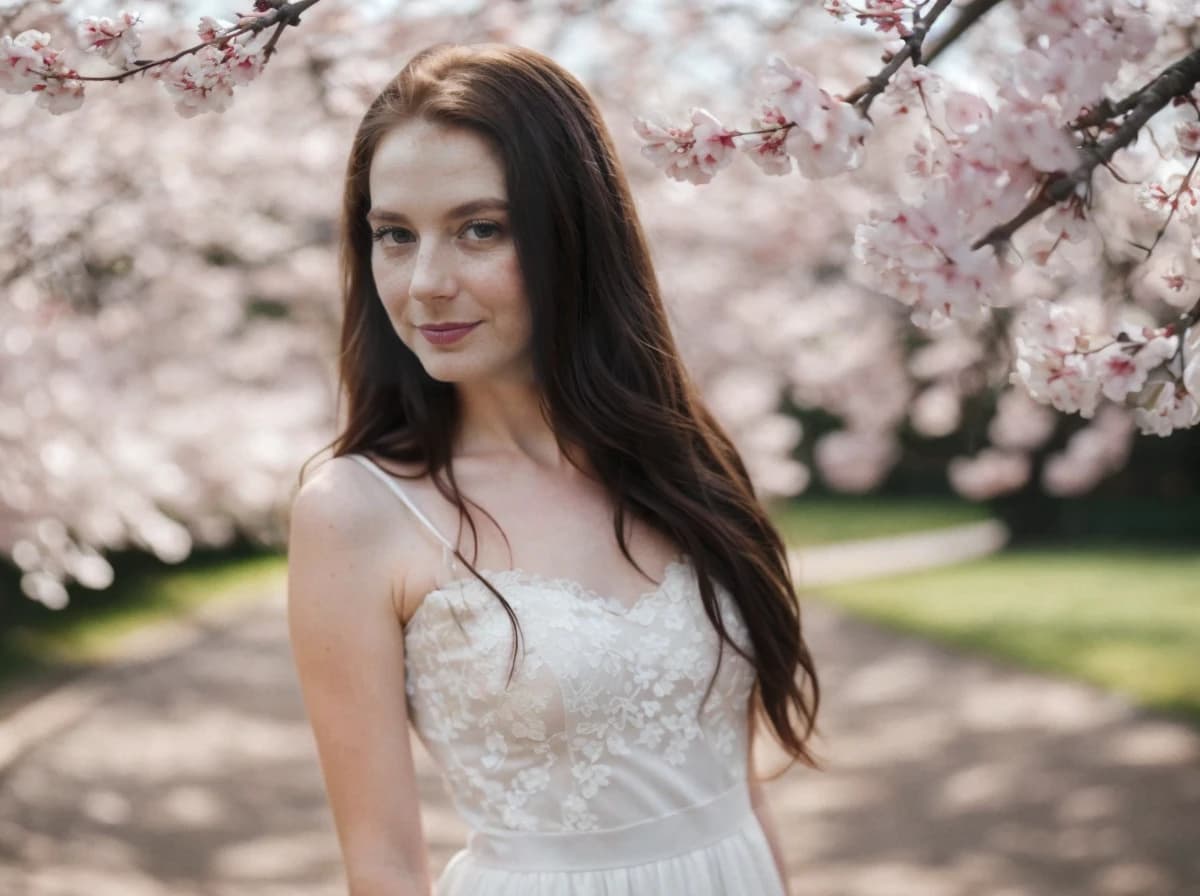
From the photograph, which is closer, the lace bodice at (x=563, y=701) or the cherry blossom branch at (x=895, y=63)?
the cherry blossom branch at (x=895, y=63)

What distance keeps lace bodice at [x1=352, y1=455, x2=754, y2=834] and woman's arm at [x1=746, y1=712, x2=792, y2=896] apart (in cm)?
18

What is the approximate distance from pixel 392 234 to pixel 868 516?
1514 centimetres

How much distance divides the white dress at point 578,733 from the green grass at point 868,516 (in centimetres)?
1254

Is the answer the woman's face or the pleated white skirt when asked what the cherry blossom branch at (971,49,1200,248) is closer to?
the woman's face

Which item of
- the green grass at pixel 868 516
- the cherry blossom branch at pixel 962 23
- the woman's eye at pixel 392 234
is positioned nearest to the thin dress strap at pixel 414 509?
the woman's eye at pixel 392 234

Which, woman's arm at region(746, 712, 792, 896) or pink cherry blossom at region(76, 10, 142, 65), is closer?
pink cherry blossom at region(76, 10, 142, 65)

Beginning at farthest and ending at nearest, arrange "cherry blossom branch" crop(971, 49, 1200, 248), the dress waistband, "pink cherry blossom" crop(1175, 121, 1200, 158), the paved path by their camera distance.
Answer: the paved path → the dress waistband → "pink cherry blossom" crop(1175, 121, 1200, 158) → "cherry blossom branch" crop(971, 49, 1200, 248)

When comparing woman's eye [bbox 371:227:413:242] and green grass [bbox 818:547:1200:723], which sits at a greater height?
woman's eye [bbox 371:227:413:242]

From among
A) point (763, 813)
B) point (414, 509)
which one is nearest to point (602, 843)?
point (763, 813)

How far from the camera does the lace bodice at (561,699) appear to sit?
1.71m

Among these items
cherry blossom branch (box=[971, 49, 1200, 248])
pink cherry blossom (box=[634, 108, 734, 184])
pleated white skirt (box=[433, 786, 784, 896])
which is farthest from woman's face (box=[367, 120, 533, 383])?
cherry blossom branch (box=[971, 49, 1200, 248])

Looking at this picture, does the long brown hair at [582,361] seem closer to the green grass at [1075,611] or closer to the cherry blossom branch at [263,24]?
the cherry blossom branch at [263,24]

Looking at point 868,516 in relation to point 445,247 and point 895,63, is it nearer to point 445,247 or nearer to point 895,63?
point 445,247

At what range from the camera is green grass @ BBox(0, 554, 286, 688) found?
7699mm
